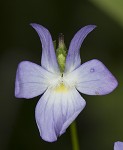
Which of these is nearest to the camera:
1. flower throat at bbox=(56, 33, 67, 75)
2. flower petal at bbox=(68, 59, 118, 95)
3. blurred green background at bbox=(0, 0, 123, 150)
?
flower petal at bbox=(68, 59, 118, 95)

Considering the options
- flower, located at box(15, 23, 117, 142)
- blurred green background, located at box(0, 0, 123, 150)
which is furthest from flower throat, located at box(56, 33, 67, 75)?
blurred green background, located at box(0, 0, 123, 150)

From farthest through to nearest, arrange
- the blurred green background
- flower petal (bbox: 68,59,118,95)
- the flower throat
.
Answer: the blurred green background, the flower throat, flower petal (bbox: 68,59,118,95)

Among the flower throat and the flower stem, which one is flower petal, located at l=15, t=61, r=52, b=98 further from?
the flower stem

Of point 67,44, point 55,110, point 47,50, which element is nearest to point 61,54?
point 47,50

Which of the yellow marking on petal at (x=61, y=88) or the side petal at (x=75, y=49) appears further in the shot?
the yellow marking on petal at (x=61, y=88)

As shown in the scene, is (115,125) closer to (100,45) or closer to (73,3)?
(100,45)

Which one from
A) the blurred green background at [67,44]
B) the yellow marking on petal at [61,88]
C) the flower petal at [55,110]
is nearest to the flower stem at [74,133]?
the flower petal at [55,110]

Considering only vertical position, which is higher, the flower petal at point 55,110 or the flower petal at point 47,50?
the flower petal at point 47,50

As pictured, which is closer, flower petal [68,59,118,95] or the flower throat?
flower petal [68,59,118,95]

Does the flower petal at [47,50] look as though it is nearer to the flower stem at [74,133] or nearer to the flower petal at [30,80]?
the flower petal at [30,80]

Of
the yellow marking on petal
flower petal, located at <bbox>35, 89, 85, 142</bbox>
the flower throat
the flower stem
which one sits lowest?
the flower stem
